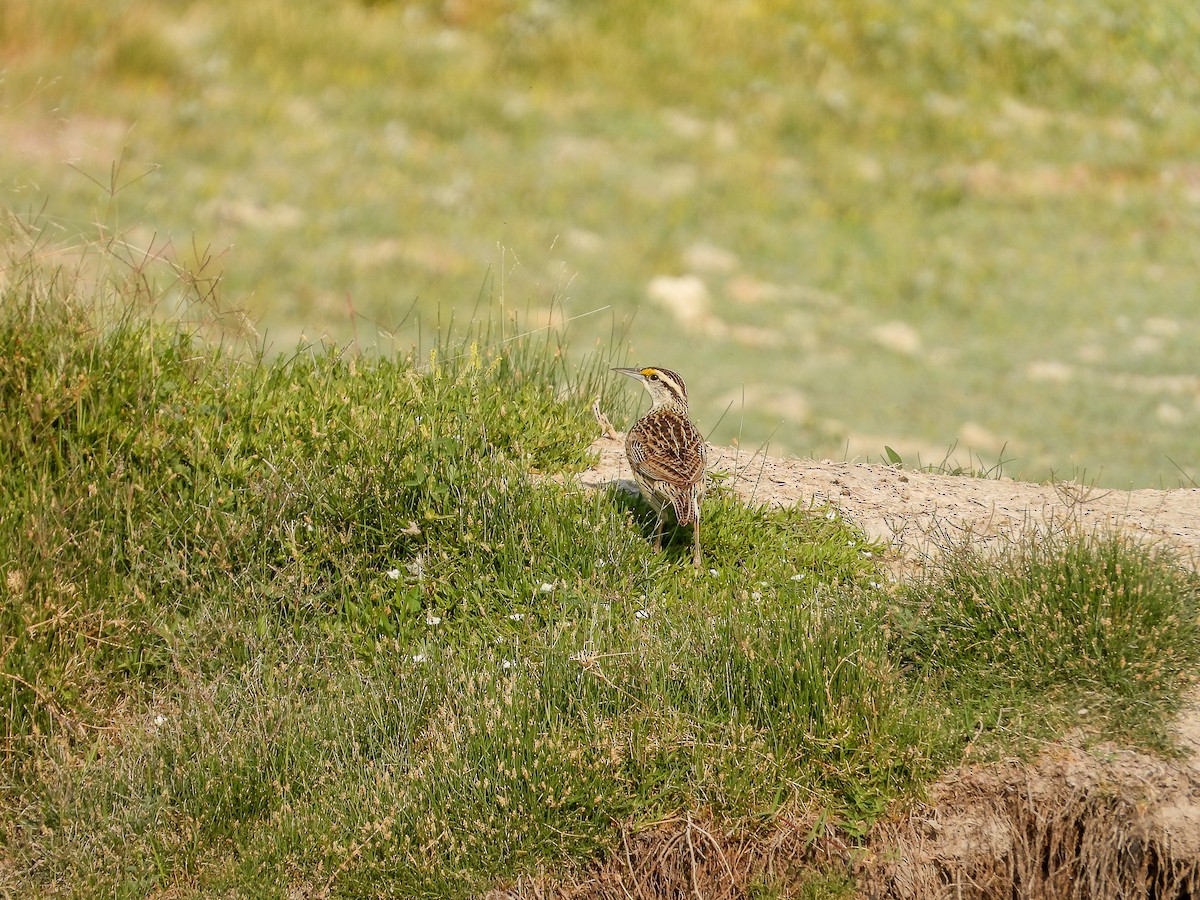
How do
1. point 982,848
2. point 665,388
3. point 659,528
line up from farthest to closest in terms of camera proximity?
point 665,388, point 659,528, point 982,848

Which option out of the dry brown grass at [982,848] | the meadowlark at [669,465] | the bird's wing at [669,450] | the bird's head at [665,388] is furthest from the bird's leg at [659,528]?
the dry brown grass at [982,848]

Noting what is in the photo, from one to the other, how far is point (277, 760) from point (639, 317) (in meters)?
7.39

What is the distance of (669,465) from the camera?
5.88 metres

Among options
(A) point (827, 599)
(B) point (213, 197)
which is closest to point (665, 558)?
(A) point (827, 599)

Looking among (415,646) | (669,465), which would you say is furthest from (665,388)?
(415,646)

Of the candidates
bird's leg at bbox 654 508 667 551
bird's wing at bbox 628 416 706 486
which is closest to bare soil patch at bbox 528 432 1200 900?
bird's leg at bbox 654 508 667 551

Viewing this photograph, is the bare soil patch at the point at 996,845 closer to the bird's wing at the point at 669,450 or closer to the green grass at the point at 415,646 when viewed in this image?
the green grass at the point at 415,646

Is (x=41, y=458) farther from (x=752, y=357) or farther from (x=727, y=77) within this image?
(x=727, y=77)

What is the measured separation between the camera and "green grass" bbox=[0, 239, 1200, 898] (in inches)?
191

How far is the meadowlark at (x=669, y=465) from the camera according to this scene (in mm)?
5828

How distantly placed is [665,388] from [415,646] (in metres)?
2.11

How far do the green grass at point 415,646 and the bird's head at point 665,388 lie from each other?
2.12ft

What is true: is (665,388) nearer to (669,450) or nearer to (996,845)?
(669,450)

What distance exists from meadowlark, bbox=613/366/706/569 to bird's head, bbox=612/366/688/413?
0.27 m
